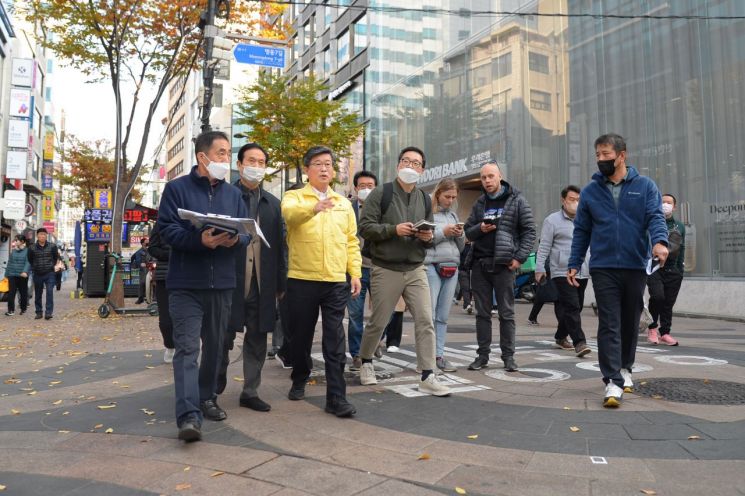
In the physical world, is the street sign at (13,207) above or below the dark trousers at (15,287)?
above

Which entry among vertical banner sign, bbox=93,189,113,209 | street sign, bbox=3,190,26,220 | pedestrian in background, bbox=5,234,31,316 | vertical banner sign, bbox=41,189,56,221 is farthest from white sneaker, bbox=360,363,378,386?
vertical banner sign, bbox=41,189,56,221

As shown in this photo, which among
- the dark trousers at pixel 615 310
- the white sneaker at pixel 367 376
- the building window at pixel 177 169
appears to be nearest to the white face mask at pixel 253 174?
the white sneaker at pixel 367 376

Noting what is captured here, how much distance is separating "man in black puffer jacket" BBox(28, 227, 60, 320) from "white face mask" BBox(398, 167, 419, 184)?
10408 millimetres

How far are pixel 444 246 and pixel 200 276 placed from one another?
2.74 meters

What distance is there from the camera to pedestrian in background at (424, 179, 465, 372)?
19.2 feet

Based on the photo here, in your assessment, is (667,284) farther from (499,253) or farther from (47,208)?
(47,208)

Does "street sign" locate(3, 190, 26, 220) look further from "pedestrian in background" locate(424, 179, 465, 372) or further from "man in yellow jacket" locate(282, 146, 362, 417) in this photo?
"man in yellow jacket" locate(282, 146, 362, 417)

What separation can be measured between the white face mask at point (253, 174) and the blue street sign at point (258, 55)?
10.2m

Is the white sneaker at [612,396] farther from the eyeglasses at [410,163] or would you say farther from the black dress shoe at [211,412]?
the black dress shoe at [211,412]

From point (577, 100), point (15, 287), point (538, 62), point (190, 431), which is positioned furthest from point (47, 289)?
point (538, 62)

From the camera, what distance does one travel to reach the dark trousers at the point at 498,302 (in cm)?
593

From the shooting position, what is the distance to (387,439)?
370cm

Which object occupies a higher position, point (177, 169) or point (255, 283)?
point (177, 169)

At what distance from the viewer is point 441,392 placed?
4805mm
